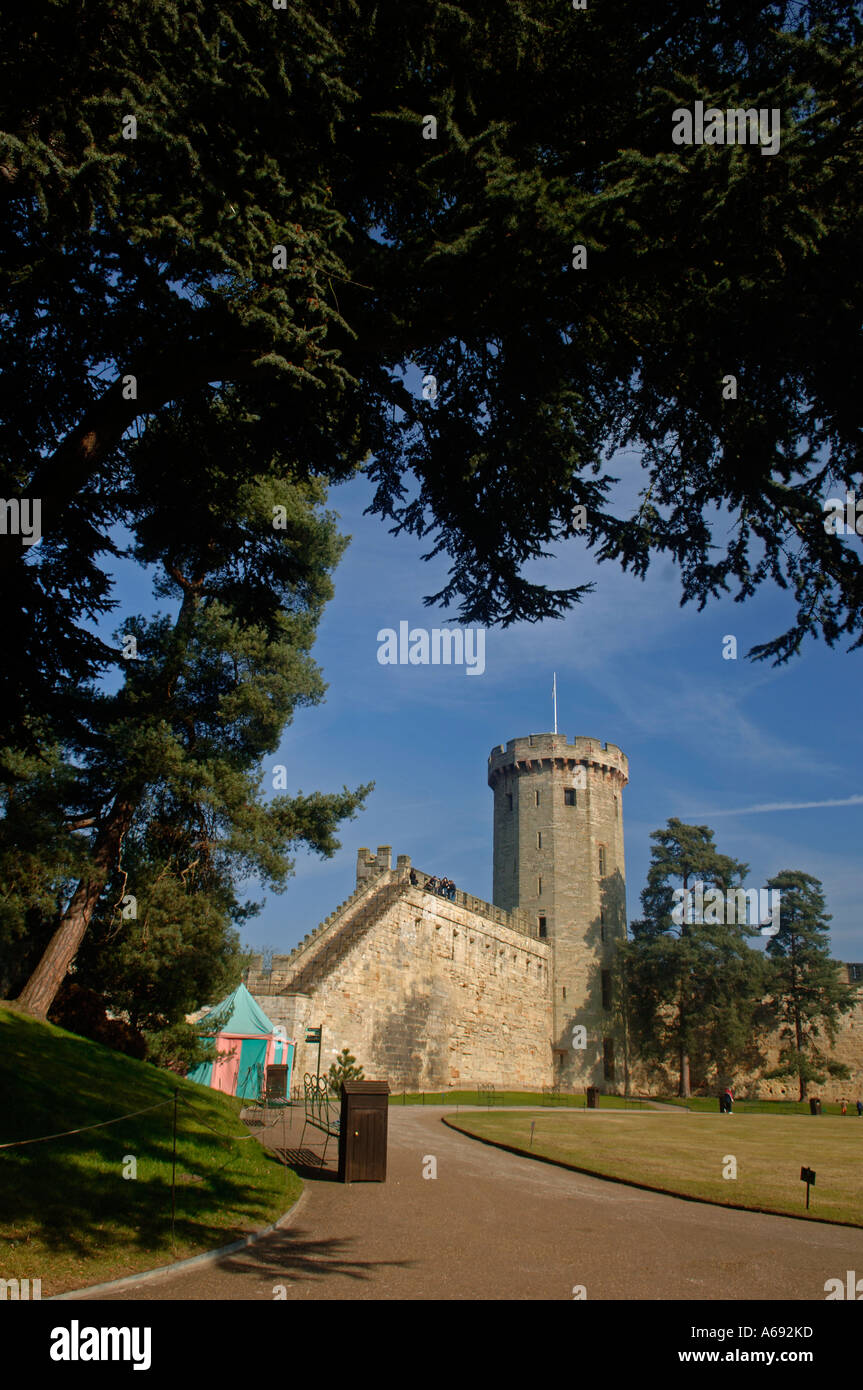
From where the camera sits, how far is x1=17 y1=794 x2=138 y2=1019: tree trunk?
1439 centimetres

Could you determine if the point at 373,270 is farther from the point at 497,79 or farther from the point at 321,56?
the point at 497,79

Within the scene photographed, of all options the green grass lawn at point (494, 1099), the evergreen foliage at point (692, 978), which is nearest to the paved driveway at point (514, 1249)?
the green grass lawn at point (494, 1099)

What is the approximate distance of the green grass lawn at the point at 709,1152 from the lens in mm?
10562

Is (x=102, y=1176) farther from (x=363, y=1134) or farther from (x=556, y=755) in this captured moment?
(x=556, y=755)

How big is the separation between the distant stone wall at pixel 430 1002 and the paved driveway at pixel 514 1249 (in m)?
15.1

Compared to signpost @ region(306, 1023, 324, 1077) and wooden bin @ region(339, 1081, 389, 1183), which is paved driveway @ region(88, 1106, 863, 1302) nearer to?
wooden bin @ region(339, 1081, 389, 1183)

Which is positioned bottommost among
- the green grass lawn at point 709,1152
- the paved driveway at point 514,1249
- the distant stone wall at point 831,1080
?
the distant stone wall at point 831,1080

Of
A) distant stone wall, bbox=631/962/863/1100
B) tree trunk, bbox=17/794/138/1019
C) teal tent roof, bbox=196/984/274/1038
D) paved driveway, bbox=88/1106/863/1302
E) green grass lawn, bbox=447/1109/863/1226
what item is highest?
tree trunk, bbox=17/794/138/1019

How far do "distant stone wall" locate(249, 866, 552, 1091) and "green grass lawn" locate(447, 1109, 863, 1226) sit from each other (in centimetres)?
570

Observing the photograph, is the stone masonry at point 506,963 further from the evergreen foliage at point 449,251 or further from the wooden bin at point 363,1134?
the evergreen foliage at point 449,251

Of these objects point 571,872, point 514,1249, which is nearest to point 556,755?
point 571,872

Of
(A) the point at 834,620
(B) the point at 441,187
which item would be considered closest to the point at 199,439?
(B) the point at 441,187

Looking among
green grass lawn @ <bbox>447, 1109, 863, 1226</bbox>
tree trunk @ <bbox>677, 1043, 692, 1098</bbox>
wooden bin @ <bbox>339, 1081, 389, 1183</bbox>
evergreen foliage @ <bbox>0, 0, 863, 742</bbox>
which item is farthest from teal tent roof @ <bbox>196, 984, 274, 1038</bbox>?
tree trunk @ <bbox>677, 1043, 692, 1098</bbox>

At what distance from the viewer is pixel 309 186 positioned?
5930mm
